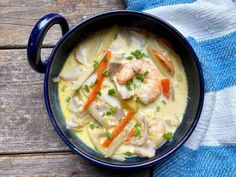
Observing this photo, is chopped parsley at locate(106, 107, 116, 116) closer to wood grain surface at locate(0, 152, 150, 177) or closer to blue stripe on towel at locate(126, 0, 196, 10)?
wood grain surface at locate(0, 152, 150, 177)

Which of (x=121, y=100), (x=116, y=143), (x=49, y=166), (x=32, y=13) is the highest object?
(x=32, y=13)

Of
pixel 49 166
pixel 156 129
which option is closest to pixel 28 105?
pixel 49 166

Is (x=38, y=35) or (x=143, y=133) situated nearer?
(x=38, y=35)

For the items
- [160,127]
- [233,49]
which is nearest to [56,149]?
[160,127]

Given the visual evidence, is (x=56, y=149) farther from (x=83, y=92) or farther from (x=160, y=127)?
(x=160, y=127)

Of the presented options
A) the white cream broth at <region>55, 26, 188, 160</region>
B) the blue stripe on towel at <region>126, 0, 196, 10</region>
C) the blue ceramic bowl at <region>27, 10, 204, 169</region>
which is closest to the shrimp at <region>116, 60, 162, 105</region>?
the white cream broth at <region>55, 26, 188, 160</region>

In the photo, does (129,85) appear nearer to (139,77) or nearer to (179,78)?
(139,77)

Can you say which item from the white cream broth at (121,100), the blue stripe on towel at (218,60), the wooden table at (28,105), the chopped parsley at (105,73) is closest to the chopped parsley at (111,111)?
the white cream broth at (121,100)
